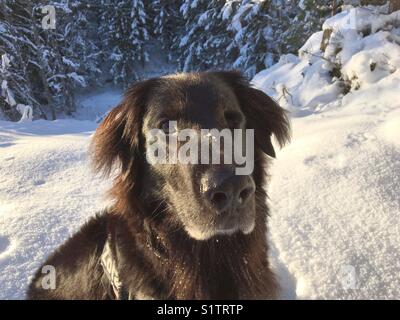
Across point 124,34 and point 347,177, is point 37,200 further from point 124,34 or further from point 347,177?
point 124,34

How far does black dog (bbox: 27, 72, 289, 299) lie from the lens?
7.45 feet

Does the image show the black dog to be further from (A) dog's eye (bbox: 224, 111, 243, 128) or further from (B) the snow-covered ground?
(B) the snow-covered ground

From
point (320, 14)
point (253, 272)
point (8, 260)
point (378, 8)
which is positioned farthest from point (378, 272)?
point (320, 14)

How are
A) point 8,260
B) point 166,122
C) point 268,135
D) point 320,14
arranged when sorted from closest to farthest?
point 166,122, point 268,135, point 8,260, point 320,14

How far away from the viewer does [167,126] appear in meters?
2.33

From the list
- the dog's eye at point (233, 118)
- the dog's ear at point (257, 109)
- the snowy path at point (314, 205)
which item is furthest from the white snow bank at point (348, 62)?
the dog's eye at point (233, 118)

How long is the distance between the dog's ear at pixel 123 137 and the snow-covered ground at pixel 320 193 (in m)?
0.41

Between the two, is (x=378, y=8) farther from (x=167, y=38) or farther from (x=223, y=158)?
(x=167, y=38)

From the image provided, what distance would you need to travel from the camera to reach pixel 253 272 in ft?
7.95

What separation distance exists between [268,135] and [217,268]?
98 cm

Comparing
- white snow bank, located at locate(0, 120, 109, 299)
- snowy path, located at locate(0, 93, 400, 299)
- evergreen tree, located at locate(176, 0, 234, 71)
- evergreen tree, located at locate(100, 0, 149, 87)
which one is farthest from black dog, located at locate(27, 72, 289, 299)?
evergreen tree, located at locate(100, 0, 149, 87)

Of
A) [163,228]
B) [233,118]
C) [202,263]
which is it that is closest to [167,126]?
[233,118]

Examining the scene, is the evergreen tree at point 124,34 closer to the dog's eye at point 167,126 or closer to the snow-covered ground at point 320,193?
the snow-covered ground at point 320,193

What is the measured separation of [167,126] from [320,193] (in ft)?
6.49
